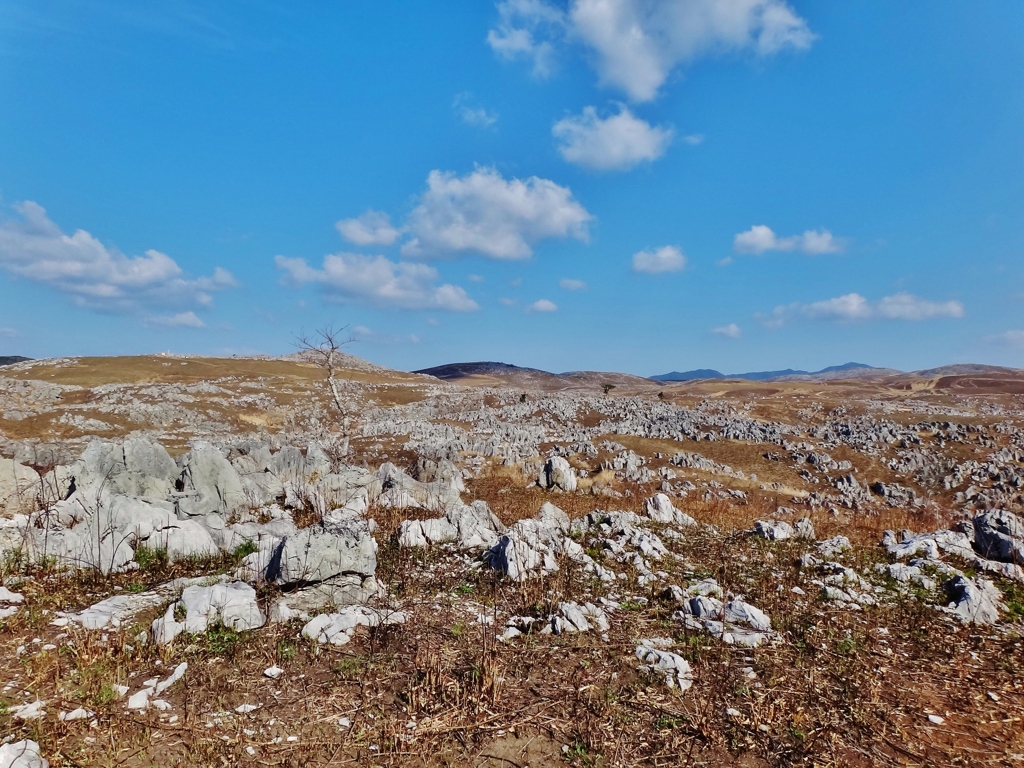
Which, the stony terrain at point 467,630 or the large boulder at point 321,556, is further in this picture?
the large boulder at point 321,556

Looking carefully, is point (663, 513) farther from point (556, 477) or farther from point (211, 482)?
point (211, 482)

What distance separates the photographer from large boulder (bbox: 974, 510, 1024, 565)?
10203mm

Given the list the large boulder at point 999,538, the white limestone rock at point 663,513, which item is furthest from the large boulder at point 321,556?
the large boulder at point 999,538

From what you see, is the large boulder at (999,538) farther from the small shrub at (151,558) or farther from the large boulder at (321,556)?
the small shrub at (151,558)

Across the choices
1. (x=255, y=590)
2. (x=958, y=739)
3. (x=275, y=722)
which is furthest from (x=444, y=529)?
(x=958, y=739)

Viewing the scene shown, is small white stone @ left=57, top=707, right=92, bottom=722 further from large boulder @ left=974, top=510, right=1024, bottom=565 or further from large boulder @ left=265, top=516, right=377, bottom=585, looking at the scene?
large boulder @ left=974, top=510, right=1024, bottom=565

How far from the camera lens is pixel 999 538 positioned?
10531 mm

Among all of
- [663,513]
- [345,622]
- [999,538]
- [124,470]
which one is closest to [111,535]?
[345,622]

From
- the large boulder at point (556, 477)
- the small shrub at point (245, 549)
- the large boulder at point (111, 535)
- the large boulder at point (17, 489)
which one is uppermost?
the large boulder at point (17, 489)

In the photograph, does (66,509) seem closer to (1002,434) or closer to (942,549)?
(942,549)

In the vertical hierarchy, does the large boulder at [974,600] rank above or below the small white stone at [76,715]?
below

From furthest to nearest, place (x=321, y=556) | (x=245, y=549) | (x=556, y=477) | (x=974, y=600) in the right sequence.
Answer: (x=556, y=477), (x=245, y=549), (x=974, y=600), (x=321, y=556)

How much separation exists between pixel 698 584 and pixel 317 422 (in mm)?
47777

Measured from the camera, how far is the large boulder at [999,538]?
10.2 meters
